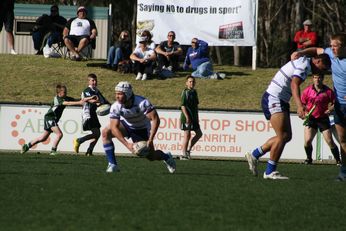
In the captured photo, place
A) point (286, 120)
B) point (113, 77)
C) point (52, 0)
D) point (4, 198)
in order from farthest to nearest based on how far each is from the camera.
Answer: point (52, 0) → point (113, 77) → point (286, 120) → point (4, 198)

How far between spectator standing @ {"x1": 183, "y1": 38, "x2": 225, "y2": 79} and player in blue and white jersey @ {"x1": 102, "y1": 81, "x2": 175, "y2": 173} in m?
14.5

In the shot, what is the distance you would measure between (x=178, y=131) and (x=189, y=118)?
1190mm

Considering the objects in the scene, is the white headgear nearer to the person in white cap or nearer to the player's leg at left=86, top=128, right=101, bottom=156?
the player's leg at left=86, top=128, right=101, bottom=156

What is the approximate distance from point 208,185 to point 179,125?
11.0m

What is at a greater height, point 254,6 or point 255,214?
point 254,6

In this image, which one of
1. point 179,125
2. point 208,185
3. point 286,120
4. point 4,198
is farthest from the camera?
point 179,125

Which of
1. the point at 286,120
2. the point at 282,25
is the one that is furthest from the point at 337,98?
the point at 282,25

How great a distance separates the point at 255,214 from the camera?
1029 cm

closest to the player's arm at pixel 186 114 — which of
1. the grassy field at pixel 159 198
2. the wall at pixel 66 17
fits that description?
the grassy field at pixel 159 198

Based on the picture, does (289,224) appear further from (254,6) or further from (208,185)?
(254,6)

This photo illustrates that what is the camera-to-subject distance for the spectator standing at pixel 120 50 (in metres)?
29.8

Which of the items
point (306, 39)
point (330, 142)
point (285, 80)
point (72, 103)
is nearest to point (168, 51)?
point (306, 39)

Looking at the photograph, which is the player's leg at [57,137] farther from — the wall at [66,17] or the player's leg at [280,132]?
the wall at [66,17]

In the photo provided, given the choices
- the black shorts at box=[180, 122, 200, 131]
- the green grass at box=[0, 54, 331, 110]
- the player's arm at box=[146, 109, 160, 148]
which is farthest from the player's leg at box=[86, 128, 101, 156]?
the player's arm at box=[146, 109, 160, 148]
